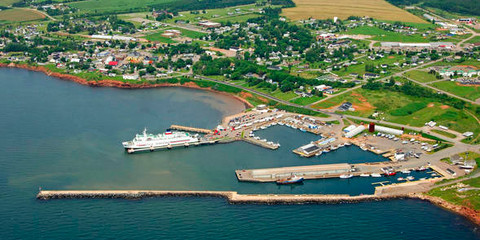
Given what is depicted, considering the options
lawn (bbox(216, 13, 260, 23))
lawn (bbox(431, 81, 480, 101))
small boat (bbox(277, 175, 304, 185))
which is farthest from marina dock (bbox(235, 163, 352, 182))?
lawn (bbox(216, 13, 260, 23))

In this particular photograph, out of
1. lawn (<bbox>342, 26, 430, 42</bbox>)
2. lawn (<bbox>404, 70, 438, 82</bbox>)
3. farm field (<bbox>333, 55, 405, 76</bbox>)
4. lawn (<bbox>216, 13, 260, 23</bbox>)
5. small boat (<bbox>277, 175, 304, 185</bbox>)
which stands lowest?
small boat (<bbox>277, 175, 304, 185</bbox>)

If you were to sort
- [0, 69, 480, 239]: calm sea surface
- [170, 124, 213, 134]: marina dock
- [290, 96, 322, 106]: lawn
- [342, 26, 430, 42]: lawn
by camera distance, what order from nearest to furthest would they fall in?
[0, 69, 480, 239]: calm sea surface → [170, 124, 213, 134]: marina dock → [290, 96, 322, 106]: lawn → [342, 26, 430, 42]: lawn

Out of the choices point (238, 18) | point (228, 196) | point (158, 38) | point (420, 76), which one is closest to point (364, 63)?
point (420, 76)

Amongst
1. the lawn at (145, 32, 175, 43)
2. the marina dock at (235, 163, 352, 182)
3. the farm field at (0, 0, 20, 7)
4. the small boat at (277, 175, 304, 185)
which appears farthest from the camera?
the farm field at (0, 0, 20, 7)

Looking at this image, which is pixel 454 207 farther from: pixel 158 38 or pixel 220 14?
pixel 220 14

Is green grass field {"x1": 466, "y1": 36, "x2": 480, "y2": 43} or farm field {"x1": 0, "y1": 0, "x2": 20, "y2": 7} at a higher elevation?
farm field {"x1": 0, "y1": 0, "x2": 20, "y2": 7}

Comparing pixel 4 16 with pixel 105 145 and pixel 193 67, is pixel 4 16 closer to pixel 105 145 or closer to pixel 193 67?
pixel 193 67

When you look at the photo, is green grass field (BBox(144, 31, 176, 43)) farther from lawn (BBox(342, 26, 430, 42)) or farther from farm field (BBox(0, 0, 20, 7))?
farm field (BBox(0, 0, 20, 7))
